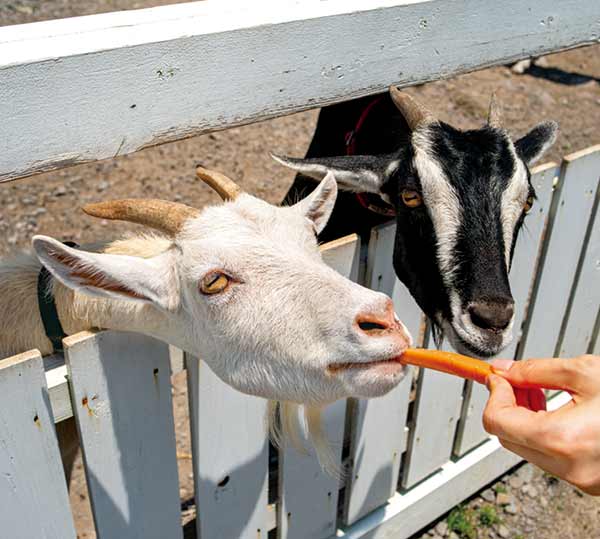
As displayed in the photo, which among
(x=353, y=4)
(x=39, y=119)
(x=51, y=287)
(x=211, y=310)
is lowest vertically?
(x=51, y=287)

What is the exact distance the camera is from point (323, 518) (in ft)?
10.7

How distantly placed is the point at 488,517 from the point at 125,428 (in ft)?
8.51

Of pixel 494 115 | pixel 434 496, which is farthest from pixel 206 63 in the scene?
pixel 434 496

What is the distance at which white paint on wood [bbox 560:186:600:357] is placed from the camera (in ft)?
12.5

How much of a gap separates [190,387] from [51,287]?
64 cm

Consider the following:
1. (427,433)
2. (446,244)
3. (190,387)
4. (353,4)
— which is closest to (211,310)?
(190,387)

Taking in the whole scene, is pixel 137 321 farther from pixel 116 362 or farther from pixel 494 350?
pixel 494 350

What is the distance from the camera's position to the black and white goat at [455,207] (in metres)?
2.55

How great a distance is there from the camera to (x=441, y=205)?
274 centimetres

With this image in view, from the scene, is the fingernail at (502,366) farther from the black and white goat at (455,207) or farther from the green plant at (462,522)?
the green plant at (462,522)

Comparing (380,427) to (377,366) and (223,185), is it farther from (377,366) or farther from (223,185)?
(223,185)

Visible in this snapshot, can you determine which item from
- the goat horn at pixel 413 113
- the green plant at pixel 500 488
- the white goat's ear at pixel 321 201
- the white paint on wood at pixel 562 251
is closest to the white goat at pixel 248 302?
the white goat's ear at pixel 321 201

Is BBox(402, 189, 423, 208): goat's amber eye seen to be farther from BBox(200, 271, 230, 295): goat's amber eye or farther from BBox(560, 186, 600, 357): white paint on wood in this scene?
BBox(560, 186, 600, 357): white paint on wood

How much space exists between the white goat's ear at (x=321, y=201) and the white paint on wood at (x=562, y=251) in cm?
140
